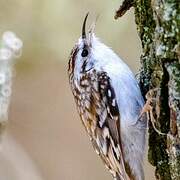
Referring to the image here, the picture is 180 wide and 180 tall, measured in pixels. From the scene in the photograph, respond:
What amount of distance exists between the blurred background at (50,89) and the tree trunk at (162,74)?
173 centimetres

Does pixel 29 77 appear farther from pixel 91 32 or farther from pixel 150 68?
pixel 150 68

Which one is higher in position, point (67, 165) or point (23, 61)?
point (23, 61)

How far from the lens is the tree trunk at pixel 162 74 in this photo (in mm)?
1997

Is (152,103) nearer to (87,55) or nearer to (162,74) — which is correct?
(162,74)

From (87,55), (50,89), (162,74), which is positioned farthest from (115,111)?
(50,89)

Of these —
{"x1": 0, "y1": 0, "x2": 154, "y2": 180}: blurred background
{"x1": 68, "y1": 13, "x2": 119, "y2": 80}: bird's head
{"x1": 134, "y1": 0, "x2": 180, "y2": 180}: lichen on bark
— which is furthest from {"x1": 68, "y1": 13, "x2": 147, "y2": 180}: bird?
{"x1": 0, "y1": 0, "x2": 154, "y2": 180}: blurred background

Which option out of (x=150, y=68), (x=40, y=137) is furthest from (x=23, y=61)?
(x=150, y=68)

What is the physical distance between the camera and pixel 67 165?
469 centimetres

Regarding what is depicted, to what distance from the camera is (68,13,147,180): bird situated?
95.7 inches

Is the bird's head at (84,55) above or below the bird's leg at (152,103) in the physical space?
above

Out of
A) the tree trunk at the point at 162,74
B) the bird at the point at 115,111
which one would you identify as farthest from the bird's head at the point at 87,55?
the tree trunk at the point at 162,74

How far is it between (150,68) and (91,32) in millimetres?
439

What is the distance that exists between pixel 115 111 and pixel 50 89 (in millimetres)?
2345

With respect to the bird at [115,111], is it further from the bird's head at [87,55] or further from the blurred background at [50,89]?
the blurred background at [50,89]
